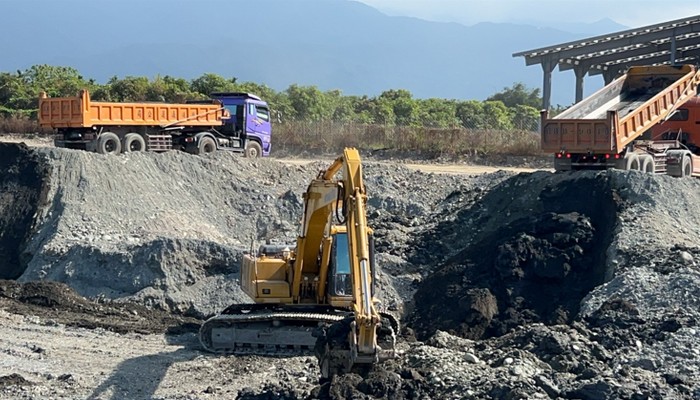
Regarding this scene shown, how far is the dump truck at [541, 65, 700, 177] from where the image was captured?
78.2ft

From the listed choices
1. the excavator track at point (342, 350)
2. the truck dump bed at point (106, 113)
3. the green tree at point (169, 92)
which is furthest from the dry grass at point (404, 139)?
the excavator track at point (342, 350)

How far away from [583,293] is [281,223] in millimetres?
10097

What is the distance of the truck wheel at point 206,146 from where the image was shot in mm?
32000

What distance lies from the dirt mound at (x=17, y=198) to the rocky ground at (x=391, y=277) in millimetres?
58

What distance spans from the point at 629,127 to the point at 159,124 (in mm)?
13030

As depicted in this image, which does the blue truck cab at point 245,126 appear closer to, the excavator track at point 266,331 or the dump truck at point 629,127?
the dump truck at point 629,127

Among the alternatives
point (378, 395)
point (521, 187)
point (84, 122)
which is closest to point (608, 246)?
point (521, 187)

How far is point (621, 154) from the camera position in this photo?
2420cm

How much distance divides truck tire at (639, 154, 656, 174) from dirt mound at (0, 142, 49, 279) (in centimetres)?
1315

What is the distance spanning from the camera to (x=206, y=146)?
32.3 metres

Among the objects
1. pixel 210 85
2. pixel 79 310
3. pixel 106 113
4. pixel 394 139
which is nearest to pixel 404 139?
pixel 394 139

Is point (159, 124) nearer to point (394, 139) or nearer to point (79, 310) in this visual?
point (79, 310)

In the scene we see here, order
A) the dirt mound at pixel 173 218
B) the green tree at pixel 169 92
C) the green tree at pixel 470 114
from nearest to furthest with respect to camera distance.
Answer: the dirt mound at pixel 173 218 → the green tree at pixel 169 92 → the green tree at pixel 470 114

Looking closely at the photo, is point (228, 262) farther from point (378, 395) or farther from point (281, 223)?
point (378, 395)
